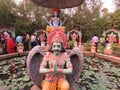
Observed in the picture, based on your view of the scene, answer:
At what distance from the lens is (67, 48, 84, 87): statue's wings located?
429 cm

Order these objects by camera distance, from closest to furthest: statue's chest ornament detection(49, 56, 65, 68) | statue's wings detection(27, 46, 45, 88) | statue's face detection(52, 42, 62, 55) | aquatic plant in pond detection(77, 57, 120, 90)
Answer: statue's face detection(52, 42, 62, 55) < statue's chest ornament detection(49, 56, 65, 68) < statue's wings detection(27, 46, 45, 88) < aquatic plant in pond detection(77, 57, 120, 90)

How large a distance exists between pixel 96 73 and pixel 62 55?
3.19 m

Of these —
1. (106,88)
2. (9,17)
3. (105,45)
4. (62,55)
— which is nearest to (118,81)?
(106,88)

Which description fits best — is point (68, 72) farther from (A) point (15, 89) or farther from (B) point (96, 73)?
(B) point (96, 73)

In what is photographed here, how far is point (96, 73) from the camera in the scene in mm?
6820

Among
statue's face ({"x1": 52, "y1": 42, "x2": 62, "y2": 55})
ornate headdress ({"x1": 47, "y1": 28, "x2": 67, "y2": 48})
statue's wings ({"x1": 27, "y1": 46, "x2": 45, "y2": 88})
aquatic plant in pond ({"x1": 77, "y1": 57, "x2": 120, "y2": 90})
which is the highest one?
ornate headdress ({"x1": 47, "y1": 28, "x2": 67, "y2": 48})

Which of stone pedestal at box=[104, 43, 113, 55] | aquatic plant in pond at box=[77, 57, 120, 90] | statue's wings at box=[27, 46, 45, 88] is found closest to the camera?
statue's wings at box=[27, 46, 45, 88]

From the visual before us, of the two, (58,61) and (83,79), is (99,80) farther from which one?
(58,61)

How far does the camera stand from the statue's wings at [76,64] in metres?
4.29

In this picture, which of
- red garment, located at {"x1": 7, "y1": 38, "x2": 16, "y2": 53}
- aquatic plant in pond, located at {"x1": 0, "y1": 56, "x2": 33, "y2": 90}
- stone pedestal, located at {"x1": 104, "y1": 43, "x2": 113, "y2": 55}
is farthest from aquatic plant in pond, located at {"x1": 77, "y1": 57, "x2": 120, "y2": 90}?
red garment, located at {"x1": 7, "y1": 38, "x2": 16, "y2": 53}

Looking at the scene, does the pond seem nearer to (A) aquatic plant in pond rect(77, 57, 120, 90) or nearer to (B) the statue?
(A) aquatic plant in pond rect(77, 57, 120, 90)

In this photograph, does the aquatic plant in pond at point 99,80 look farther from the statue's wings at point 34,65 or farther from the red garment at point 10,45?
the red garment at point 10,45

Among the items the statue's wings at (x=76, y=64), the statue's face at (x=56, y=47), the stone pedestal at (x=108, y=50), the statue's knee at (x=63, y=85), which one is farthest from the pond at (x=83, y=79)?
the stone pedestal at (x=108, y=50)

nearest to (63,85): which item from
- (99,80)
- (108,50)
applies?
(99,80)
